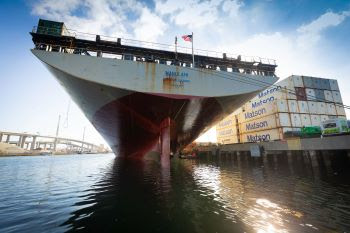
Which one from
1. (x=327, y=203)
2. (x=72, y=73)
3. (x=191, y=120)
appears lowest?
(x=327, y=203)

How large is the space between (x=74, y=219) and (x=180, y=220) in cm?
320

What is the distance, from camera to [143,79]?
12.8 metres

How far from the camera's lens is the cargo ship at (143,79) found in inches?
477

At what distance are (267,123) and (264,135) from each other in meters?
1.90

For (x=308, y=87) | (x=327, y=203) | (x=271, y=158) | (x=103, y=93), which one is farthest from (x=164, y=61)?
(x=308, y=87)

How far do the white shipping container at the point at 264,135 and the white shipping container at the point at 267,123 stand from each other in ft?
1.99

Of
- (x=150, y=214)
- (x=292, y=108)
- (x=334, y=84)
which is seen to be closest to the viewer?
(x=150, y=214)

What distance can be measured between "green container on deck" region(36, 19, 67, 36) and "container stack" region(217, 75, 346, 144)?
Result: 2463cm

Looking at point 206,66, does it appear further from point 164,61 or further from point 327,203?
point 327,203

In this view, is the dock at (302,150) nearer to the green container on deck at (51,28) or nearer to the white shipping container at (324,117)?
the white shipping container at (324,117)

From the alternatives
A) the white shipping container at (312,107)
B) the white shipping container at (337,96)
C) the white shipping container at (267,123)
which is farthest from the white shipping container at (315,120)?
the white shipping container at (337,96)

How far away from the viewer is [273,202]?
6.64 m

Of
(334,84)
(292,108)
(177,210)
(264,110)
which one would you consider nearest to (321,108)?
Result: (292,108)

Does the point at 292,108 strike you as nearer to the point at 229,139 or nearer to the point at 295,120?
the point at 295,120
